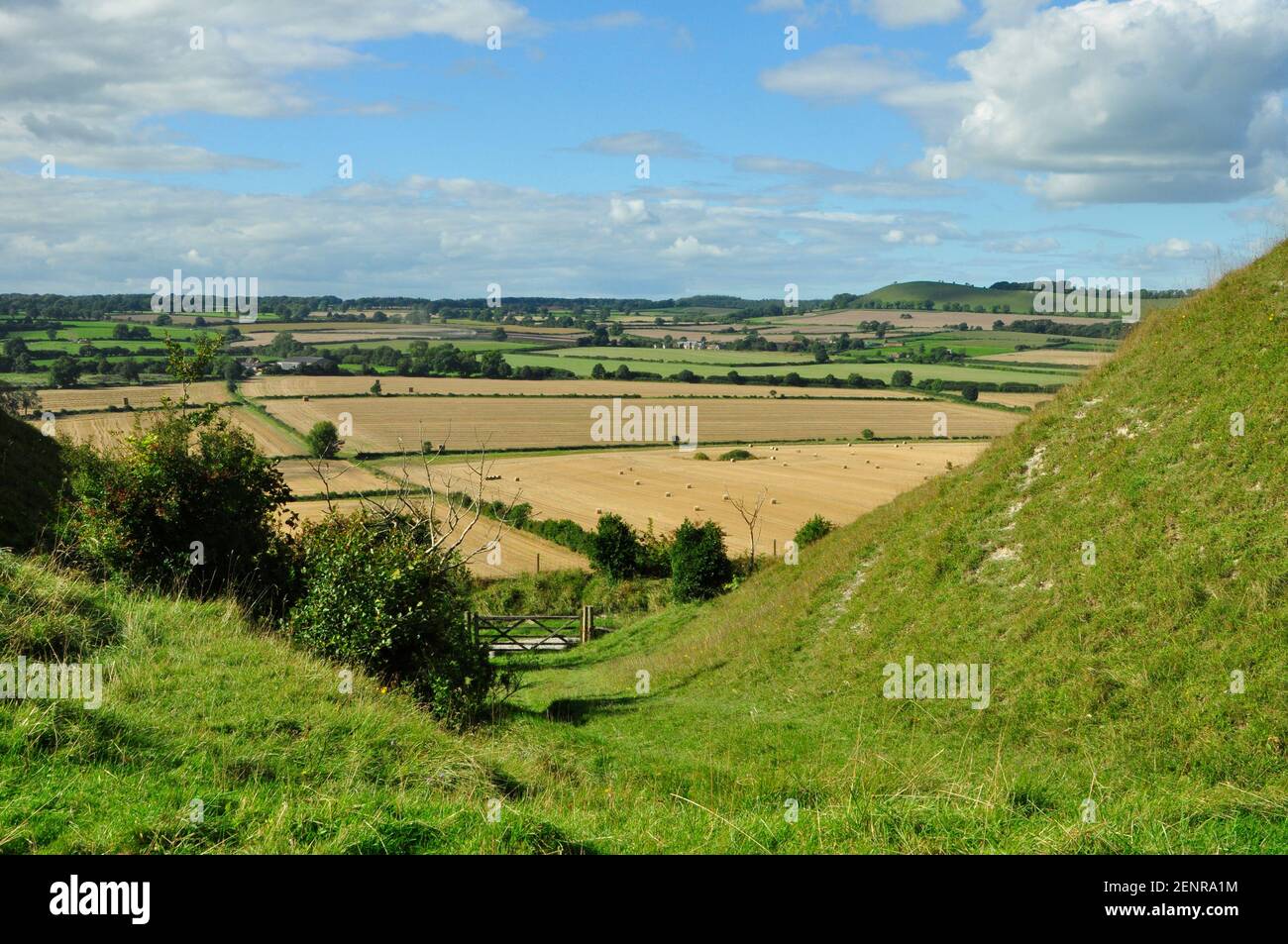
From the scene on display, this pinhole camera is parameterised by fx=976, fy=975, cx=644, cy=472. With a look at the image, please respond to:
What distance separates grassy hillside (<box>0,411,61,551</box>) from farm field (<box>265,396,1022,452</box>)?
42.1 m

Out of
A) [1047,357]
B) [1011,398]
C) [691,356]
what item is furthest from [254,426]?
[1047,357]

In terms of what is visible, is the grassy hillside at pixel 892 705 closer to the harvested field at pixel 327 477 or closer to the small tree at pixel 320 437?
the harvested field at pixel 327 477

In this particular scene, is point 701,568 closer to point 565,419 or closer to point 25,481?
point 25,481

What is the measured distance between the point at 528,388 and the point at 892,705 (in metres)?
93.2

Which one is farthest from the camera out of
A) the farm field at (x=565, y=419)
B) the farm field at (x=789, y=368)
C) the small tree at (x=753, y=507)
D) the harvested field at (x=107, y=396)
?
the farm field at (x=789, y=368)

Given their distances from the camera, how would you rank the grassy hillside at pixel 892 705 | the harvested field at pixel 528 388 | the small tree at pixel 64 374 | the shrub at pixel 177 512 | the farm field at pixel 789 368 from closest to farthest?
the grassy hillside at pixel 892 705, the shrub at pixel 177 512, the small tree at pixel 64 374, the harvested field at pixel 528 388, the farm field at pixel 789 368

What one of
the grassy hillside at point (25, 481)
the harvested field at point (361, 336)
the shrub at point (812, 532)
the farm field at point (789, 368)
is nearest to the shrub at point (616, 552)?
the shrub at point (812, 532)

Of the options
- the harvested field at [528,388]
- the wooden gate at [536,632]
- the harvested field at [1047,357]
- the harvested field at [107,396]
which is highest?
the harvested field at [1047,357]

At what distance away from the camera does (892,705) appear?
1705cm

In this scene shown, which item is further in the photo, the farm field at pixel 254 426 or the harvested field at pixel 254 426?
the farm field at pixel 254 426

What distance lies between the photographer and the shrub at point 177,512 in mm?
16109

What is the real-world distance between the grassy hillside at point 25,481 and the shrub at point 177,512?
1048 millimetres

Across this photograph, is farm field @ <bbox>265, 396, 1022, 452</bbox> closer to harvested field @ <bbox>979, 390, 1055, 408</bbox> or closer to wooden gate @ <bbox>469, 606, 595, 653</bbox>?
harvested field @ <bbox>979, 390, 1055, 408</bbox>

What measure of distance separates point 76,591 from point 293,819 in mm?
7947
